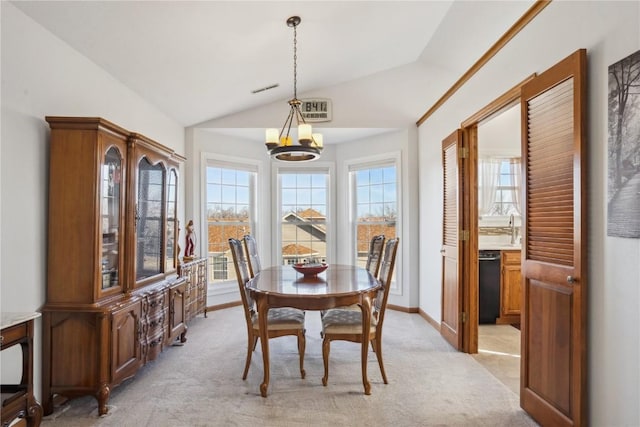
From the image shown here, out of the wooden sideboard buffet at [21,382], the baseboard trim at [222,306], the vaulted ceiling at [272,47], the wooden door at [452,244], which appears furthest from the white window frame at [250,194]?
the wooden sideboard buffet at [21,382]

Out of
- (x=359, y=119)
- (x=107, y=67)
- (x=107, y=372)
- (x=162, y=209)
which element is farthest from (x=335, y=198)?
(x=107, y=372)

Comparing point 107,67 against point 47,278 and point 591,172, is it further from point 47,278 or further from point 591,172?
point 591,172

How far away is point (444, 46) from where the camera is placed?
143 inches

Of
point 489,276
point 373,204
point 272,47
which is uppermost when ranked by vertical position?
point 272,47

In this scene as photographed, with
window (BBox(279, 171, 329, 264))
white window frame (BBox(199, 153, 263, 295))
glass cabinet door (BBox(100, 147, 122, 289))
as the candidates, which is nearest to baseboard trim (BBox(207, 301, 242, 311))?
white window frame (BBox(199, 153, 263, 295))

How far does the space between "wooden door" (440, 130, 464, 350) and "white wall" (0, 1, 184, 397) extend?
3214 millimetres

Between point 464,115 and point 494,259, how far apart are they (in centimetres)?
183

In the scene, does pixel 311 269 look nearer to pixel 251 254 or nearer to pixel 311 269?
pixel 311 269

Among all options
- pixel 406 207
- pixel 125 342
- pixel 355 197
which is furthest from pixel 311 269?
pixel 355 197

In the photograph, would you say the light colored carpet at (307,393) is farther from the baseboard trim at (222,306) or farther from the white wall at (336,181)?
the white wall at (336,181)

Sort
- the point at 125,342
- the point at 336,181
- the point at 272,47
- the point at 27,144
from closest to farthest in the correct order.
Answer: the point at 27,144 → the point at 125,342 → the point at 272,47 → the point at 336,181

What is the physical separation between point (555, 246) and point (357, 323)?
140cm

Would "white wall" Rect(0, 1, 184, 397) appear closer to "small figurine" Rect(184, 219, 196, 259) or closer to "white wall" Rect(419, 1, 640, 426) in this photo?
"small figurine" Rect(184, 219, 196, 259)

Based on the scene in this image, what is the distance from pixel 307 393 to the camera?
2475mm
